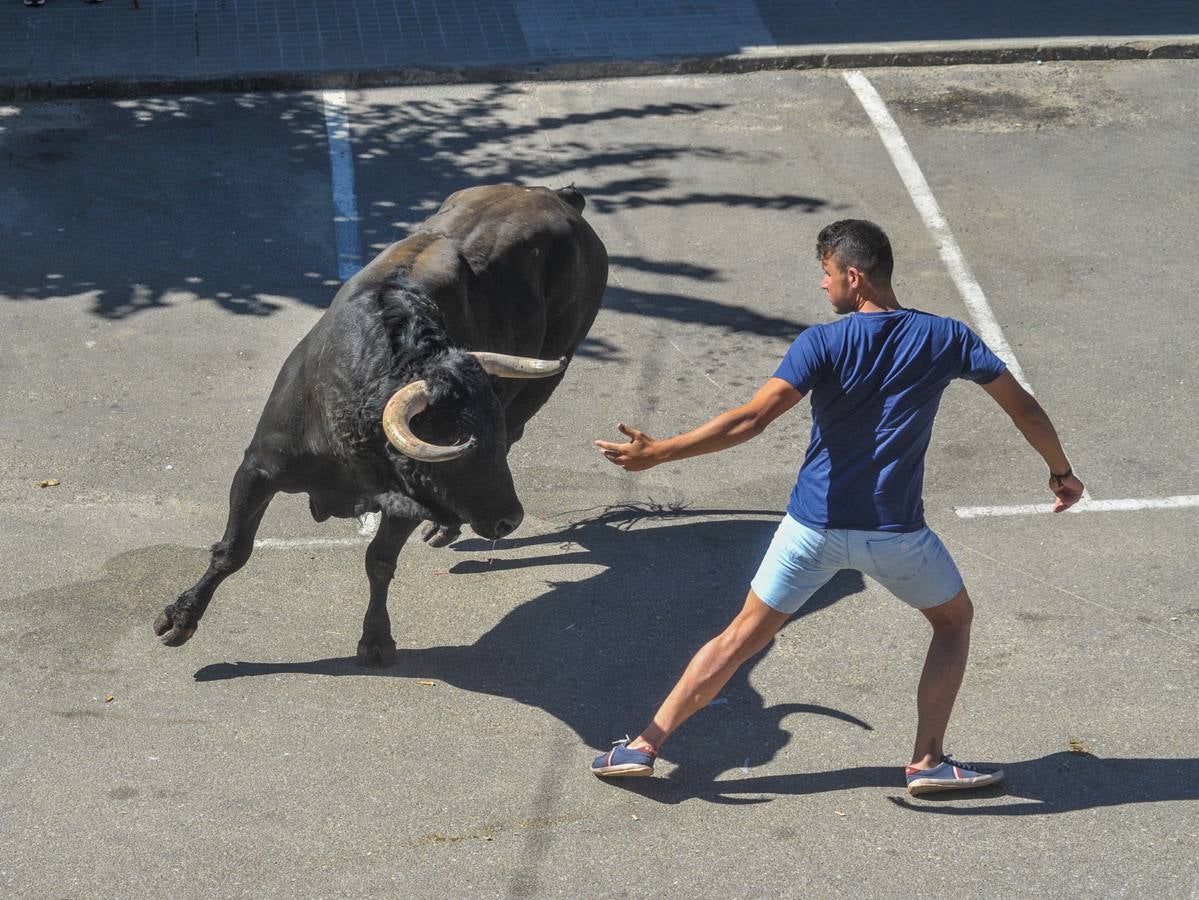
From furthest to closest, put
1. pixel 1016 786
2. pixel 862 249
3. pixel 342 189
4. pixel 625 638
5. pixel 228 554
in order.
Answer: pixel 342 189 < pixel 625 638 < pixel 228 554 < pixel 1016 786 < pixel 862 249

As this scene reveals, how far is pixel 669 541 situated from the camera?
290 inches

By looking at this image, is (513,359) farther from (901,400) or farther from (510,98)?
(510,98)

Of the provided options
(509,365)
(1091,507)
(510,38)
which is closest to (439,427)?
(509,365)

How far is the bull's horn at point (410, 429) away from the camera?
5.16 metres

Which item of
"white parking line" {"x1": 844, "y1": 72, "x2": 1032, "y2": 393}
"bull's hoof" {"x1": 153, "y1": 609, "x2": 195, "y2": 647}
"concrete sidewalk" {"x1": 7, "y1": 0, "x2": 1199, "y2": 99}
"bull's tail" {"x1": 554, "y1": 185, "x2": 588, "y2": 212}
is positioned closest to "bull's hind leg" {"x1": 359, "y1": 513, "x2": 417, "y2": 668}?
"bull's hoof" {"x1": 153, "y1": 609, "x2": 195, "y2": 647}

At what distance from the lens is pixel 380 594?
6.29 meters

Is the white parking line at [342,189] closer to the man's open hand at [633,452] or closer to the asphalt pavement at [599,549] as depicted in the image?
the asphalt pavement at [599,549]

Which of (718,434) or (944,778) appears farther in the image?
(944,778)

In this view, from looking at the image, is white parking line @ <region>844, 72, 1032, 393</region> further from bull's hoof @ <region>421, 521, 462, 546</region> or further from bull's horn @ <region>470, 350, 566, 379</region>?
bull's horn @ <region>470, 350, 566, 379</region>

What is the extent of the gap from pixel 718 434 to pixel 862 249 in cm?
80

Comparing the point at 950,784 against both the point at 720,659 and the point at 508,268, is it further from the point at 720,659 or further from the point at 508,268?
the point at 508,268

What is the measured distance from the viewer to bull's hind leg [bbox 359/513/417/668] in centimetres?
626

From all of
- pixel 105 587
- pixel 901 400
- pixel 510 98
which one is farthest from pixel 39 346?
pixel 901 400

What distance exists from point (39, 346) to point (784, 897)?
6222mm
